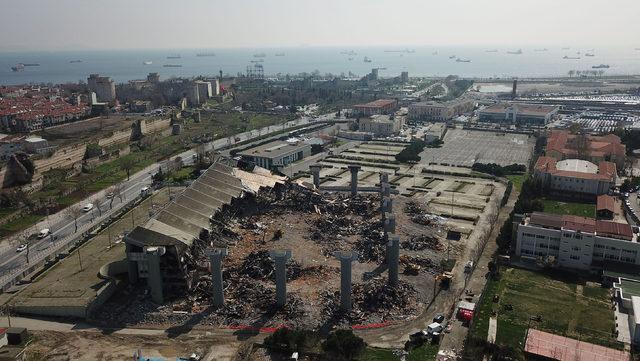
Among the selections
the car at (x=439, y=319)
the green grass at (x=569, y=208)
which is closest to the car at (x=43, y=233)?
the car at (x=439, y=319)

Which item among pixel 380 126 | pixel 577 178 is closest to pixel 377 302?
pixel 577 178

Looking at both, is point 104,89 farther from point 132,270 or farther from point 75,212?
Result: point 132,270

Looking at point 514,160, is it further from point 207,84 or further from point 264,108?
point 207,84

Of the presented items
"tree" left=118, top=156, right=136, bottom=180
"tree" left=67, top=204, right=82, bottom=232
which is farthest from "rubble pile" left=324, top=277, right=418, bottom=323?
"tree" left=118, top=156, right=136, bottom=180

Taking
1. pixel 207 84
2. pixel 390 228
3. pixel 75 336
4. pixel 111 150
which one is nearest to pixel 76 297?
pixel 75 336

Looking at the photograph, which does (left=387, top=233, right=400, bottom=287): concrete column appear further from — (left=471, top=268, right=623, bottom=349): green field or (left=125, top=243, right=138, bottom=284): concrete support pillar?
(left=125, top=243, right=138, bottom=284): concrete support pillar
